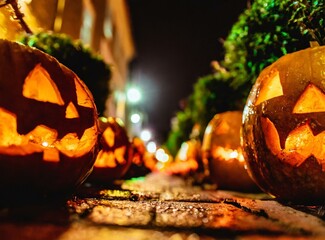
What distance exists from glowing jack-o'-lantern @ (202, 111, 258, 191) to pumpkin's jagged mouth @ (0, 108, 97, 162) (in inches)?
88.4

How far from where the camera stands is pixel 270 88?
7.88ft

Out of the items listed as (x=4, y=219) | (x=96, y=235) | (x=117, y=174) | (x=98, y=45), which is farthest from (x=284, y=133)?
(x=98, y=45)

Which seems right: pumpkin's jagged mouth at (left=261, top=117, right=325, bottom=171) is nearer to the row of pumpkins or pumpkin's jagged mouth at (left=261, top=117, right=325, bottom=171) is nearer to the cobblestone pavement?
the row of pumpkins

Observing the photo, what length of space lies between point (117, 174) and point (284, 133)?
2.53 meters

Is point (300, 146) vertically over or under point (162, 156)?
under

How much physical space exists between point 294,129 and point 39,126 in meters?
1.79

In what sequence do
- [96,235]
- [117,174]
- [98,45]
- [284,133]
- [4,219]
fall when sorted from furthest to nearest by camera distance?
[98,45] → [117,174] → [284,133] → [4,219] → [96,235]

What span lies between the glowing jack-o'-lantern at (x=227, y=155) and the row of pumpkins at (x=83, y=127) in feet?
4.29

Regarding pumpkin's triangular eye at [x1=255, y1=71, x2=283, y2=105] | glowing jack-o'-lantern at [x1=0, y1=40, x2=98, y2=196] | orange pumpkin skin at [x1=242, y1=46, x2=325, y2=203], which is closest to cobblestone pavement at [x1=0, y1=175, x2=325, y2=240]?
glowing jack-o'-lantern at [x1=0, y1=40, x2=98, y2=196]

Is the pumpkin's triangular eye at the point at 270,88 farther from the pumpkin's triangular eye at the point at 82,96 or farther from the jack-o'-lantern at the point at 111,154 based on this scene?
the jack-o'-lantern at the point at 111,154

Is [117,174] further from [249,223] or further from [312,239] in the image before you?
[312,239]

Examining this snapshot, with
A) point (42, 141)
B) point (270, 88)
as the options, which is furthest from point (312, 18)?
point (42, 141)

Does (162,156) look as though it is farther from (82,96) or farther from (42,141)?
(42,141)

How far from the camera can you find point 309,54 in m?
2.32
